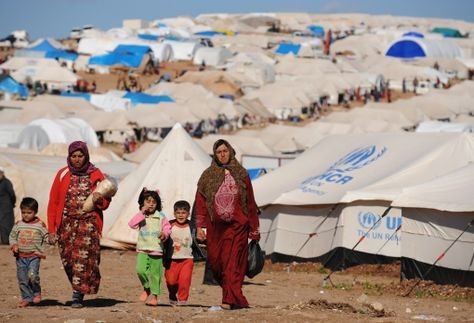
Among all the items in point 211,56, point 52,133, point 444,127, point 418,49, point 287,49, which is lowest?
point 52,133

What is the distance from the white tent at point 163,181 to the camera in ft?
47.9

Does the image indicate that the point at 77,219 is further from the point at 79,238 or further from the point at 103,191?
the point at 103,191

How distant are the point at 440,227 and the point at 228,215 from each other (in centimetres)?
477

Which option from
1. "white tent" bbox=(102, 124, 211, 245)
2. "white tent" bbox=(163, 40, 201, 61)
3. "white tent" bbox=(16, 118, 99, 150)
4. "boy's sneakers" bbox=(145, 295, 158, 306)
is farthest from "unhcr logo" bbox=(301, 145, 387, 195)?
"white tent" bbox=(163, 40, 201, 61)

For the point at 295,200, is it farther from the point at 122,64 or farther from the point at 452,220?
the point at 122,64

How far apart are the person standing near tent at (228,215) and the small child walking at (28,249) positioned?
1.21 m

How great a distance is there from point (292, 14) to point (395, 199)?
134 meters

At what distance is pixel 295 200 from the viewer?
43.6 feet

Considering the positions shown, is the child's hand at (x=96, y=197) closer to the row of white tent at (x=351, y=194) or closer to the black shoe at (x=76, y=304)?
the black shoe at (x=76, y=304)

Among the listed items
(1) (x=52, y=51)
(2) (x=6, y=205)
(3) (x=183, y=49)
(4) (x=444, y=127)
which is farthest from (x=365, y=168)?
(3) (x=183, y=49)

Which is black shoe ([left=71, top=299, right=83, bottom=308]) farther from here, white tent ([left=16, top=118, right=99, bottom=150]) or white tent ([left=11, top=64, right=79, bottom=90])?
white tent ([left=11, top=64, right=79, bottom=90])

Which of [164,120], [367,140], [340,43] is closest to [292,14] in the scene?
[340,43]

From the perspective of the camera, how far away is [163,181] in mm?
15039

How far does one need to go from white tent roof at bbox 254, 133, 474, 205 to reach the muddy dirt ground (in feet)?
3.08
